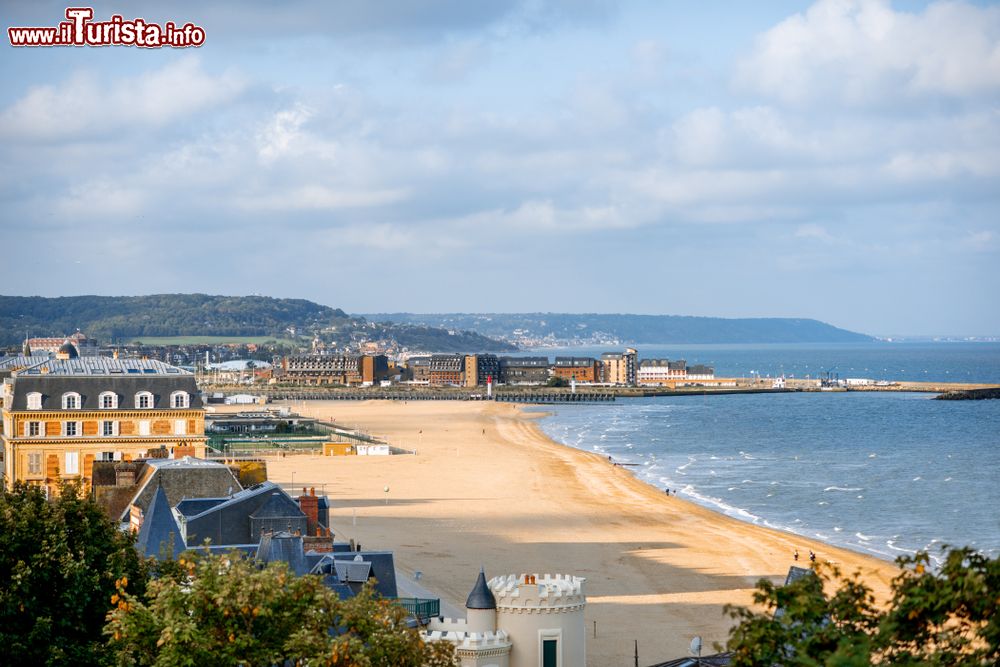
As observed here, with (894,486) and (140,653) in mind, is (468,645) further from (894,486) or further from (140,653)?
(894,486)

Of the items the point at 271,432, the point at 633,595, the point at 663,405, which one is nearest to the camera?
the point at 633,595

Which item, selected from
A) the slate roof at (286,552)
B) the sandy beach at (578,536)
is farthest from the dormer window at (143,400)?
the slate roof at (286,552)

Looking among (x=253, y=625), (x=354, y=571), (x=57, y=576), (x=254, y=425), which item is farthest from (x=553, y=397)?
(x=253, y=625)

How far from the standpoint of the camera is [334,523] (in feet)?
171

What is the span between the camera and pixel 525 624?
21.6 metres

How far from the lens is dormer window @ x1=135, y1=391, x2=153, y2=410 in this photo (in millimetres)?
46656

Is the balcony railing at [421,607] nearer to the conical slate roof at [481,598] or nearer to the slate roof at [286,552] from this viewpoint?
the slate roof at [286,552]

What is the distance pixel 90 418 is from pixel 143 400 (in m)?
1.94

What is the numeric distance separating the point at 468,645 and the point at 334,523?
105 feet

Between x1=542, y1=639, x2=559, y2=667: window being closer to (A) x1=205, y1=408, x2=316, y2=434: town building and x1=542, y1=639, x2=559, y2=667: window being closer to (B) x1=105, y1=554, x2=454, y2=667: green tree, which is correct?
(B) x1=105, y1=554, x2=454, y2=667: green tree

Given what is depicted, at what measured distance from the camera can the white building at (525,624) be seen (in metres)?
21.3

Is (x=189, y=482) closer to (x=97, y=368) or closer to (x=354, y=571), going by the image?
(x=354, y=571)

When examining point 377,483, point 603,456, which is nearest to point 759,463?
point 603,456

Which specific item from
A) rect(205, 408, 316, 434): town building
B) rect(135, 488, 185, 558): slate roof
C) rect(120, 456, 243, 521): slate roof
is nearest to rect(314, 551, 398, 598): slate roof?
rect(135, 488, 185, 558): slate roof
